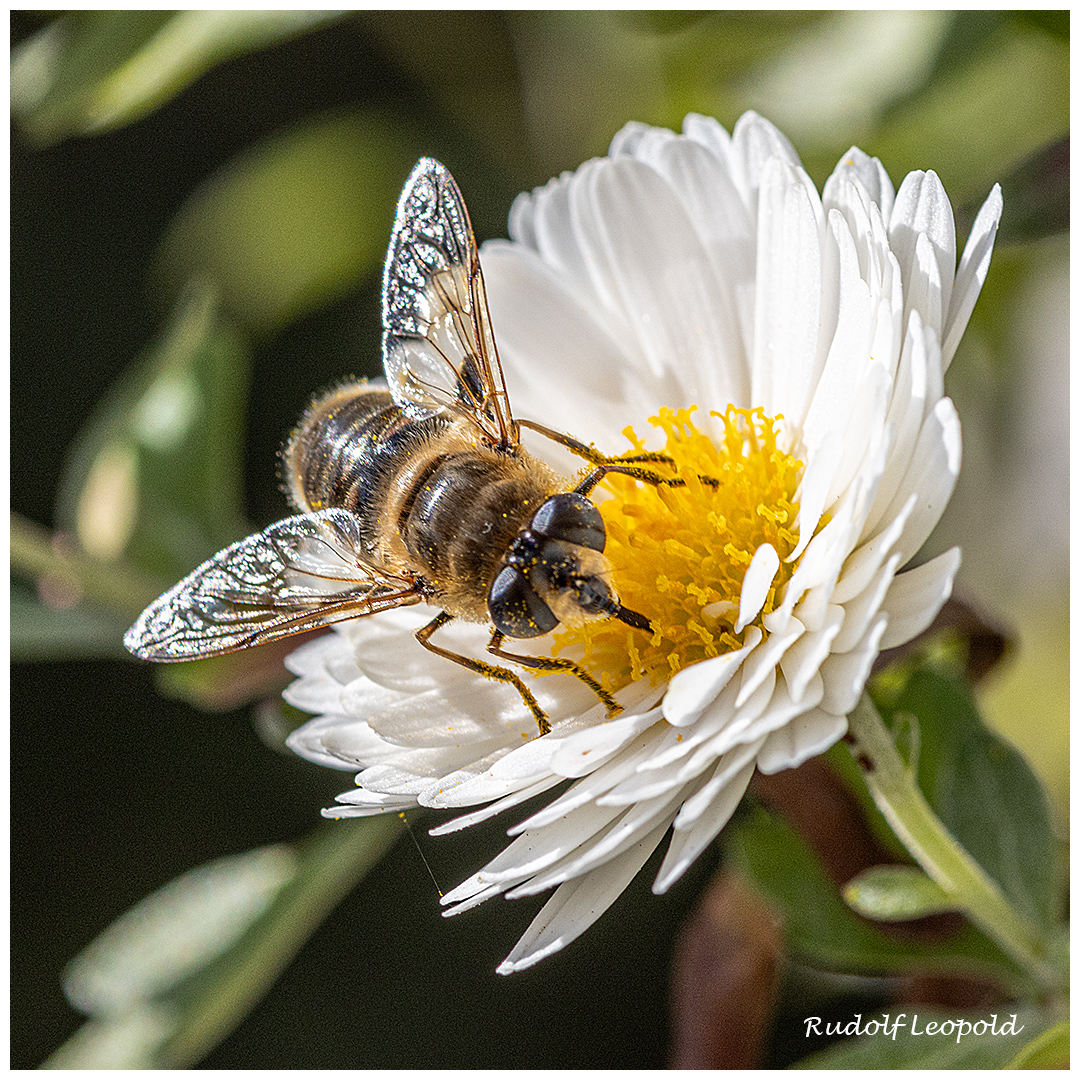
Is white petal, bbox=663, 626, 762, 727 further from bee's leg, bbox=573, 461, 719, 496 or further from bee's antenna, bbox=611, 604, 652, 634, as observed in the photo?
bee's leg, bbox=573, 461, 719, 496

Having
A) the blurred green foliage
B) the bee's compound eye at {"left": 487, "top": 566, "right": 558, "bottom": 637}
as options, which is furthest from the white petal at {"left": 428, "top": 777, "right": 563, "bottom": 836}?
the blurred green foliage

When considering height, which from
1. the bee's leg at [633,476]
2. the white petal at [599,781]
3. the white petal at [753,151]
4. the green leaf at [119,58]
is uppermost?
the green leaf at [119,58]

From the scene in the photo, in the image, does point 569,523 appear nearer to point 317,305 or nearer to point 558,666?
point 558,666

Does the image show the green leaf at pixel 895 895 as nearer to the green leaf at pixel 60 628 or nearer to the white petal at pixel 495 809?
the white petal at pixel 495 809

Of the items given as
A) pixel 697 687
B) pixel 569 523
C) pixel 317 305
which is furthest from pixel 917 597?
pixel 317 305

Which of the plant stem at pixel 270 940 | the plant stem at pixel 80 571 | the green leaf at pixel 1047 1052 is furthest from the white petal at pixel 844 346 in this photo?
the plant stem at pixel 80 571

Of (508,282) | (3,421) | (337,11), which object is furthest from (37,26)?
(508,282)
